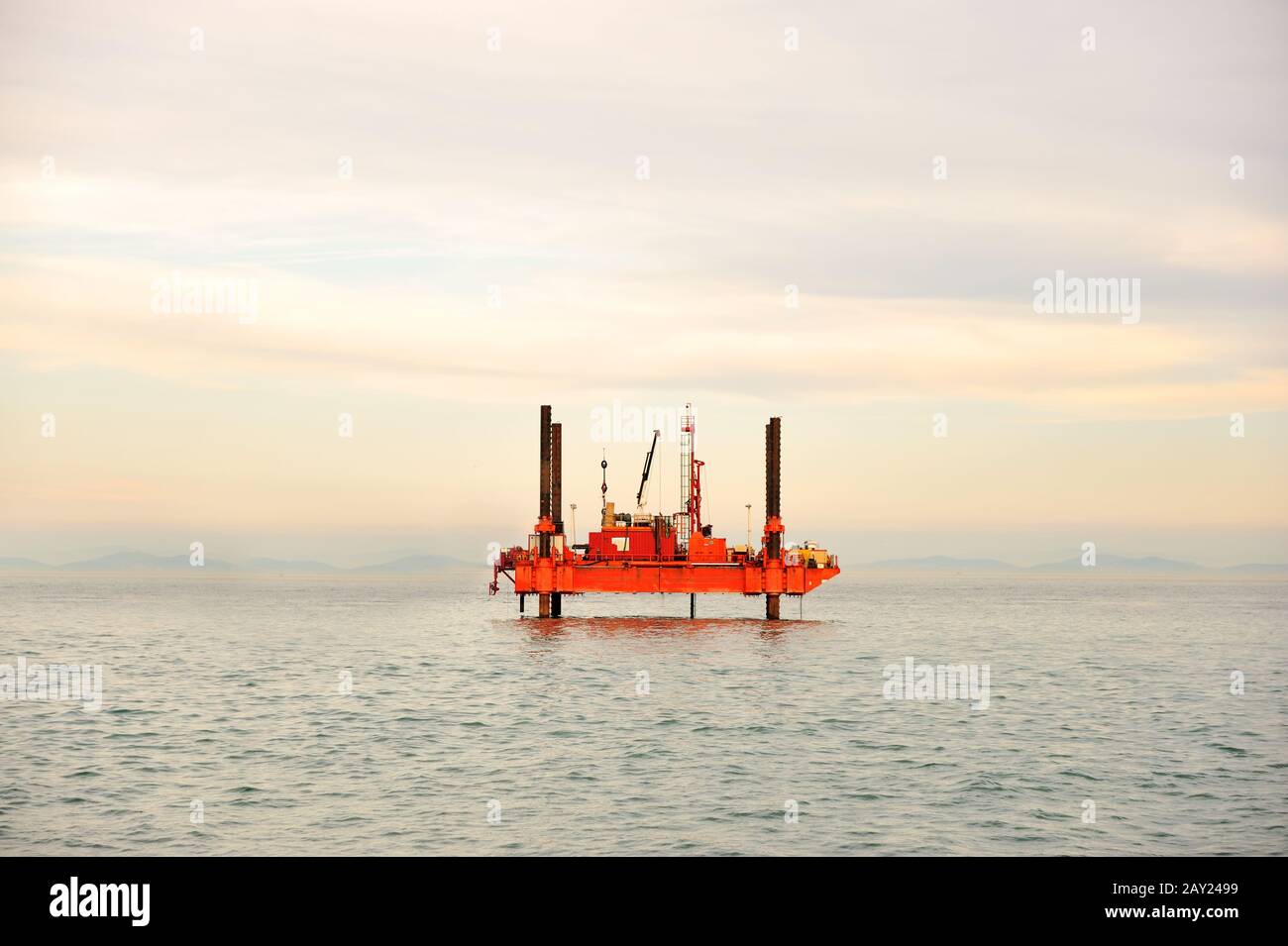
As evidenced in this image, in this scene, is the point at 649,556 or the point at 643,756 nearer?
the point at 643,756

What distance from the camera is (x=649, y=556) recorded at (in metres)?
84.5

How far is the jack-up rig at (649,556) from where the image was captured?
8369cm

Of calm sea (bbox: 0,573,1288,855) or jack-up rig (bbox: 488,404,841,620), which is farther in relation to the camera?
jack-up rig (bbox: 488,404,841,620)

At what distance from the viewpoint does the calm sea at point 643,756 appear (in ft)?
77.7

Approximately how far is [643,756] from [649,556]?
5188 centimetres

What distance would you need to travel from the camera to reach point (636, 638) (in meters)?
77.8

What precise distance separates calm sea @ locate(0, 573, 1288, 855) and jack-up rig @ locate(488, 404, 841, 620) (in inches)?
460

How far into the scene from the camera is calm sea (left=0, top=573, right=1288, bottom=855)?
77.7ft

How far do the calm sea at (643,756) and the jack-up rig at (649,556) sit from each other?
11692mm

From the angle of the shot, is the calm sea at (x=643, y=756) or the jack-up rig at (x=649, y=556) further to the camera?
the jack-up rig at (x=649, y=556)
